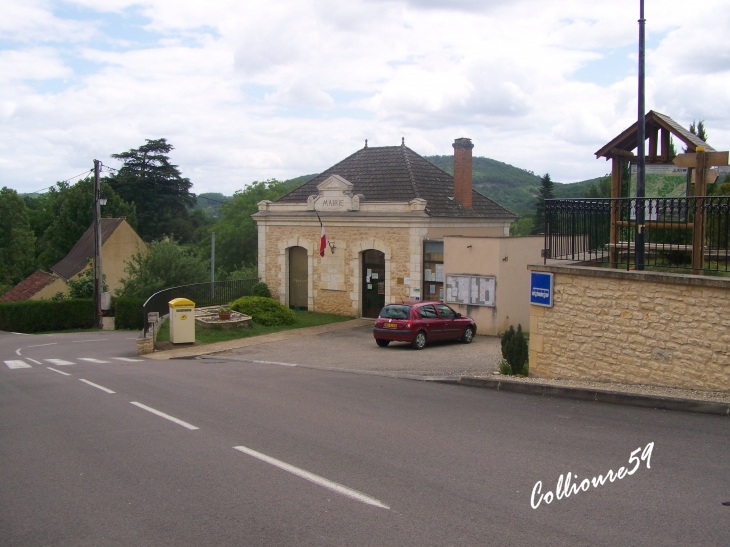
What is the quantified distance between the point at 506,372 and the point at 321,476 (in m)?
7.54

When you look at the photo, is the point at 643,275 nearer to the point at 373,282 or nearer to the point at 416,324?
the point at 416,324

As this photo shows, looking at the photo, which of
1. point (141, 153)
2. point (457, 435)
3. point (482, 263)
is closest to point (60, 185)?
point (141, 153)

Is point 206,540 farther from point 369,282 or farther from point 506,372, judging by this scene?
point 369,282

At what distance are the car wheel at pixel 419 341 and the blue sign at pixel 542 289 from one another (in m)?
8.31

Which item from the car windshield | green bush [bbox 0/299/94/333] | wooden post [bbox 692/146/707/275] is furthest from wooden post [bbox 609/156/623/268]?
green bush [bbox 0/299/94/333]

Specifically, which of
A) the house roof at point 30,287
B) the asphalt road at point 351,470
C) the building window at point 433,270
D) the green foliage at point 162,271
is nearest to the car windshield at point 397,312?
the building window at point 433,270

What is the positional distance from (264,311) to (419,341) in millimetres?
8294

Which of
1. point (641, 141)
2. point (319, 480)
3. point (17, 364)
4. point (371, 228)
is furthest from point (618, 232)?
point (17, 364)

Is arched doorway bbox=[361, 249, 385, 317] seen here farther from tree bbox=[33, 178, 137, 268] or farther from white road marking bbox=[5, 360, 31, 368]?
tree bbox=[33, 178, 137, 268]

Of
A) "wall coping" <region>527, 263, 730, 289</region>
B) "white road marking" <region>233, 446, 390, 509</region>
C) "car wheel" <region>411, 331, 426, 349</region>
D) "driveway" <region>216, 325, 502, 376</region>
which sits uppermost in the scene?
"wall coping" <region>527, 263, 730, 289</region>

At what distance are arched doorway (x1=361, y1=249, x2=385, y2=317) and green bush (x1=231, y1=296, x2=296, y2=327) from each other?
348 cm

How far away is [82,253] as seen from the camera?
176 ft

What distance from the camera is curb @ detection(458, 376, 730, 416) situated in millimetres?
9367

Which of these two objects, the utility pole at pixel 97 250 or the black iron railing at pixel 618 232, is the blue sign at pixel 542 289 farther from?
the utility pole at pixel 97 250
